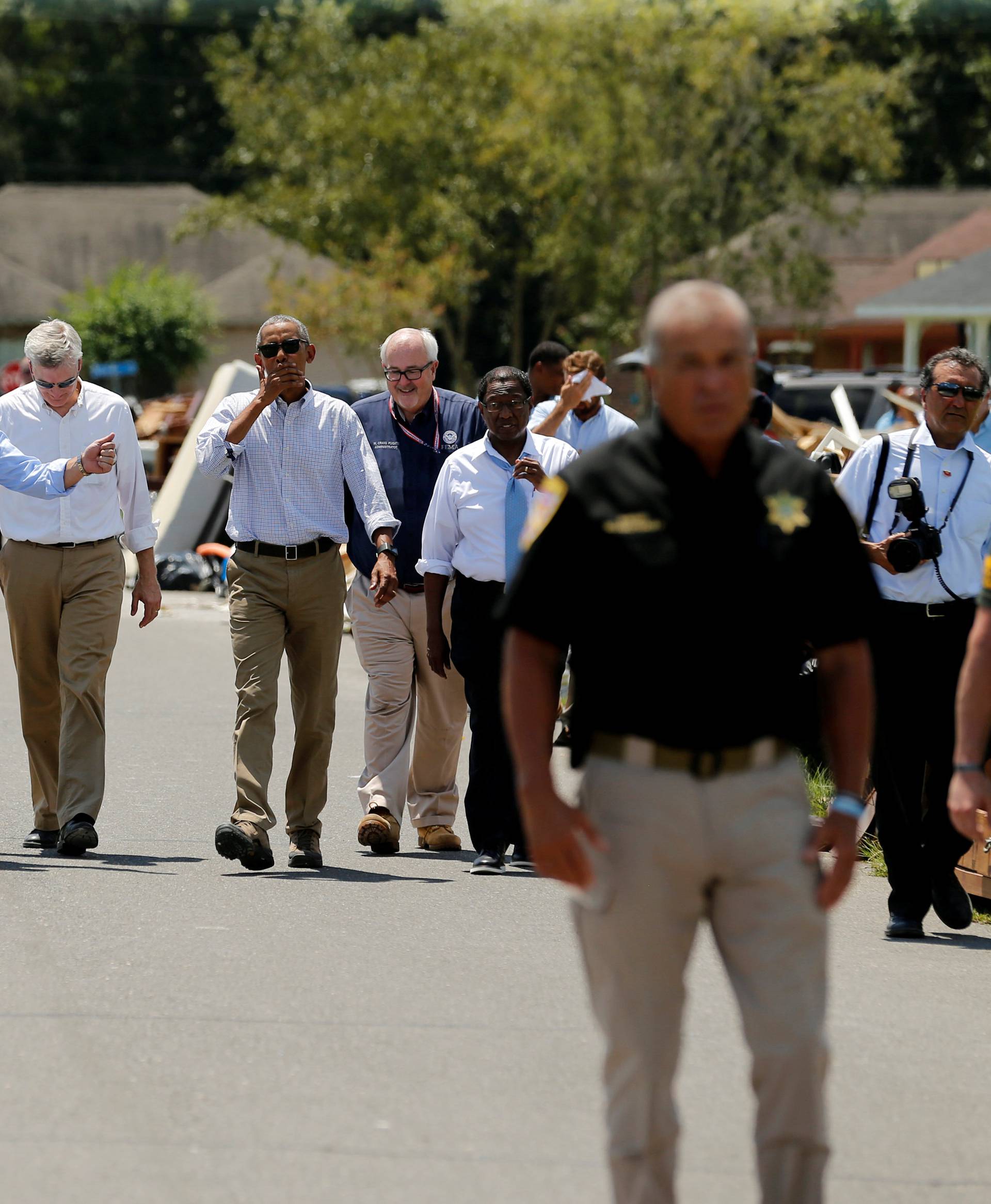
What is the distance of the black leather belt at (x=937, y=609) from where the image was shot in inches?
287

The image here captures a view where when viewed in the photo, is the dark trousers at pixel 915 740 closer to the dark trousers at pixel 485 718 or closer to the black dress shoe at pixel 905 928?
the black dress shoe at pixel 905 928

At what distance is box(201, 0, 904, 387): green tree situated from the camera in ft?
121

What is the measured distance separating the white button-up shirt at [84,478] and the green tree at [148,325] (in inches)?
1858

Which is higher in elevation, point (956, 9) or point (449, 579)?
point (956, 9)

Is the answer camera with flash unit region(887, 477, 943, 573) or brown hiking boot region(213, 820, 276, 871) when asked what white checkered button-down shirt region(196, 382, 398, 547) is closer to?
brown hiking boot region(213, 820, 276, 871)

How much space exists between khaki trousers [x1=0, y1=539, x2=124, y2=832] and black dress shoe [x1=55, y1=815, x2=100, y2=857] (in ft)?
0.14

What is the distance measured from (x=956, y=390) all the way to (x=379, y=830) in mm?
3200

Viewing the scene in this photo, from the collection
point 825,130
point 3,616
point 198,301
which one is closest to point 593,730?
point 3,616

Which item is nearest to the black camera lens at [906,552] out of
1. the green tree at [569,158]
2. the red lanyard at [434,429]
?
the red lanyard at [434,429]

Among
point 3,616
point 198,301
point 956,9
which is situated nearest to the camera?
point 3,616

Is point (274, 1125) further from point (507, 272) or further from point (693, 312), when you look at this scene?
point (507, 272)

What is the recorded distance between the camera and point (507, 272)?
4562 cm

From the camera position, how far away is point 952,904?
734 cm

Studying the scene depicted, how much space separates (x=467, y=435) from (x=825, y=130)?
102 ft
